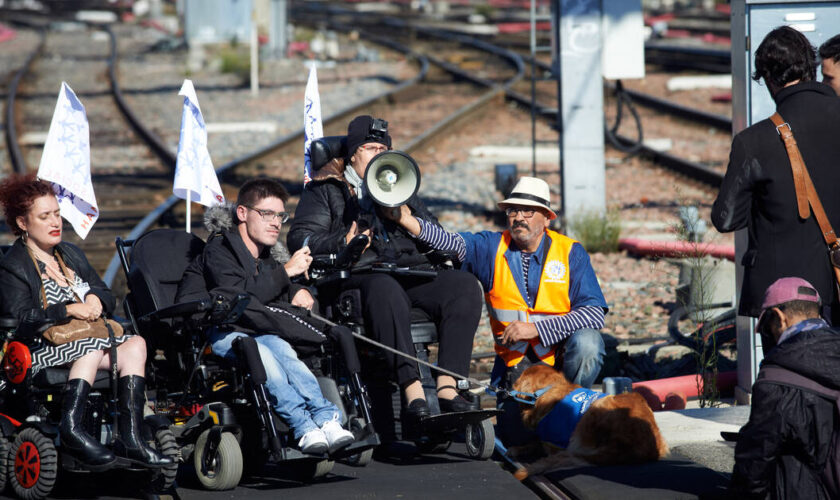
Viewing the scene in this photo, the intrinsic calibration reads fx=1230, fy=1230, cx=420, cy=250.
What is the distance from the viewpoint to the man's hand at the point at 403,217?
632 centimetres

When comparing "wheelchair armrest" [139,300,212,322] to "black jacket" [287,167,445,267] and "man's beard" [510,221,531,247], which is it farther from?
"man's beard" [510,221,531,247]

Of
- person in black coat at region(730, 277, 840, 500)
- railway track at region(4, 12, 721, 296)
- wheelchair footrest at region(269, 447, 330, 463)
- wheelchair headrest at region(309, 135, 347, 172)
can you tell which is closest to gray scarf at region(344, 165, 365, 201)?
wheelchair headrest at region(309, 135, 347, 172)

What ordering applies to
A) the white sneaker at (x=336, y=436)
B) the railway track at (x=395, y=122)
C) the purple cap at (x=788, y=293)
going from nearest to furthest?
the purple cap at (x=788, y=293) < the white sneaker at (x=336, y=436) < the railway track at (x=395, y=122)

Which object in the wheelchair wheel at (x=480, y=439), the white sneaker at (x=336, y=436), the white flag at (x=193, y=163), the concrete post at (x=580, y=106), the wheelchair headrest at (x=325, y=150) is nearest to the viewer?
the white sneaker at (x=336, y=436)

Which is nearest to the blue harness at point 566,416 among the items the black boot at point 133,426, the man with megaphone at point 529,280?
the man with megaphone at point 529,280

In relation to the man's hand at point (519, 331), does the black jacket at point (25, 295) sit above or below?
above

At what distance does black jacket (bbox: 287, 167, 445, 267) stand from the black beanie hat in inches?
7.8

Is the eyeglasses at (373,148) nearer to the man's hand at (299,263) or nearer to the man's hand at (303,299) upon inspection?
the man's hand at (299,263)

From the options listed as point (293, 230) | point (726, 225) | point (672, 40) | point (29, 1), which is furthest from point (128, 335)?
Result: point (29, 1)

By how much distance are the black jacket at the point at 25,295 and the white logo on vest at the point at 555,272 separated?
7.15 feet

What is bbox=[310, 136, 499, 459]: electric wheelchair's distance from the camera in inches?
238

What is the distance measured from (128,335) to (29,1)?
55.8 meters

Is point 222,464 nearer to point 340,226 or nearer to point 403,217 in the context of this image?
point 340,226

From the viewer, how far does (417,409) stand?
586 cm
